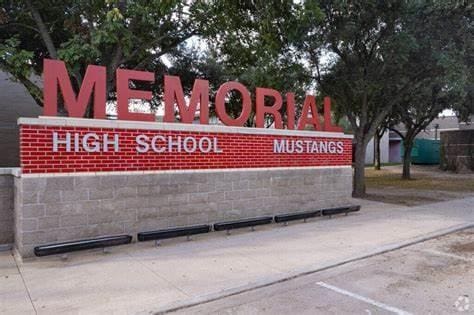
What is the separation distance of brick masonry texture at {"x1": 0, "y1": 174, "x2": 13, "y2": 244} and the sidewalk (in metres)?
0.46

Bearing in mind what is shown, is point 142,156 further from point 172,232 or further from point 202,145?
point 172,232

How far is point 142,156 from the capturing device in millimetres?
7832

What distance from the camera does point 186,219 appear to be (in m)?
8.41

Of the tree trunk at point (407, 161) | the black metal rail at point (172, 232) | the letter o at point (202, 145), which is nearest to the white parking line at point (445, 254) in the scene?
the black metal rail at point (172, 232)

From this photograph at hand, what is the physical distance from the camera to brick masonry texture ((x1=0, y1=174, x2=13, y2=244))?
7457mm

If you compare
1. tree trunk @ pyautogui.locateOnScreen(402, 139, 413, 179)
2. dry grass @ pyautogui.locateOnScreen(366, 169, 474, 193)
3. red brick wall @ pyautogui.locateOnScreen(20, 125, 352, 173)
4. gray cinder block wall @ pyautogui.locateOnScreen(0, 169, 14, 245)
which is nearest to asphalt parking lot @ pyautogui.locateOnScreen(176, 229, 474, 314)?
red brick wall @ pyautogui.locateOnScreen(20, 125, 352, 173)

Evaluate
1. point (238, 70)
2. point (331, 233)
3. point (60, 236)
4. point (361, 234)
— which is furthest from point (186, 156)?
point (238, 70)

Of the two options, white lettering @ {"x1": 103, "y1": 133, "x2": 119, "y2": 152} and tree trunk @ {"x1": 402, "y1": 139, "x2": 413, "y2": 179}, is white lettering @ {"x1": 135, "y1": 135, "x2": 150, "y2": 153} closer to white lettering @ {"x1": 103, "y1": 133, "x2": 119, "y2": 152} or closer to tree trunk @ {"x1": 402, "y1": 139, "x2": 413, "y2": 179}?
white lettering @ {"x1": 103, "y1": 133, "x2": 119, "y2": 152}

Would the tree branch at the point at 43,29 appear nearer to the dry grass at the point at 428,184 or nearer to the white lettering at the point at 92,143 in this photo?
the white lettering at the point at 92,143

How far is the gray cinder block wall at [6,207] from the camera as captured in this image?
746 centimetres

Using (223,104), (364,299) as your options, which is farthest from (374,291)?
(223,104)

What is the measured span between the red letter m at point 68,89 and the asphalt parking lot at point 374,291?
4522 mm

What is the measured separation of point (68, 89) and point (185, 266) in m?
3.92

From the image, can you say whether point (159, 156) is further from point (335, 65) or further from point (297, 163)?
point (335, 65)
